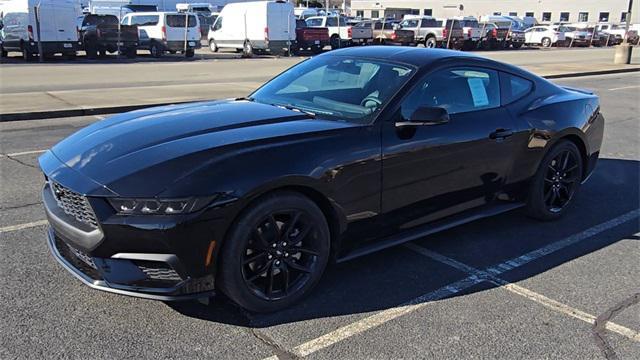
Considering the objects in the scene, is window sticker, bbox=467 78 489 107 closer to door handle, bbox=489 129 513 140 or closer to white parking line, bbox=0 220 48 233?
door handle, bbox=489 129 513 140

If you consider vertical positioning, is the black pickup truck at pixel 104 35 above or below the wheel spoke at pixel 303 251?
above

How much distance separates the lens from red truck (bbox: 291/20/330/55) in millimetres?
30422

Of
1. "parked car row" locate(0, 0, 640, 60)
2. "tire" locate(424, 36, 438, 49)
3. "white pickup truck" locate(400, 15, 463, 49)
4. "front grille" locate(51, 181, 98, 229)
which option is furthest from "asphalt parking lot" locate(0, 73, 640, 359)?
"tire" locate(424, 36, 438, 49)

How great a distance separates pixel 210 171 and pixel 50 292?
55.0 inches

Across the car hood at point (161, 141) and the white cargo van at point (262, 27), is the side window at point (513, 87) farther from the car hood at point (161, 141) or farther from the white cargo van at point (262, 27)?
the white cargo van at point (262, 27)

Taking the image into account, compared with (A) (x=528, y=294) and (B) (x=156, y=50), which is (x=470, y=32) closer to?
(B) (x=156, y=50)

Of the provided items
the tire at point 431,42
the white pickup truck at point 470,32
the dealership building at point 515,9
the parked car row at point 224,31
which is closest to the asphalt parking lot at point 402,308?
the parked car row at point 224,31

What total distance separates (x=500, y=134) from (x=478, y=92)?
0.38m

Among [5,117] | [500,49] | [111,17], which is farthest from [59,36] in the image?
[500,49]

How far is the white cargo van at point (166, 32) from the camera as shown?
26.1 metres

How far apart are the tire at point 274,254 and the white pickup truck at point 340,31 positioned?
97.8 ft

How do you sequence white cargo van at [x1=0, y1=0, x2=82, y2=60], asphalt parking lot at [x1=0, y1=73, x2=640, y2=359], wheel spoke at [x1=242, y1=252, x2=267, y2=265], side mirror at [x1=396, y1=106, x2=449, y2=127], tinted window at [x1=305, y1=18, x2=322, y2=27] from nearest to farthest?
asphalt parking lot at [x1=0, y1=73, x2=640, y2=359] → wheel spoke at [x1=242, y1=252, x2=267, y2=265] → side mirror at [x1=396, y1=106, x2=449, y2=127] → white cargo van at [x1=0, y1=0, x2=82, y2=60] → tinted window at [x1=305, y1=18, x2=322, y2=27]

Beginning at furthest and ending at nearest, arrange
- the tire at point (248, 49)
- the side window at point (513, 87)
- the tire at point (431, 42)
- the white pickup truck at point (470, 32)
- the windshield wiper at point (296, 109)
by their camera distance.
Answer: the white pickup truck at point (470, 32) → the tire at point (431, 42) → the tire at point (248, 49) → the side window at point (513, 87) → the windshield wiper at point (296, 109)

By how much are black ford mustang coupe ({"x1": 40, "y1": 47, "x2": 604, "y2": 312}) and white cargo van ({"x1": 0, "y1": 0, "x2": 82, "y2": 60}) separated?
20.2 metres
